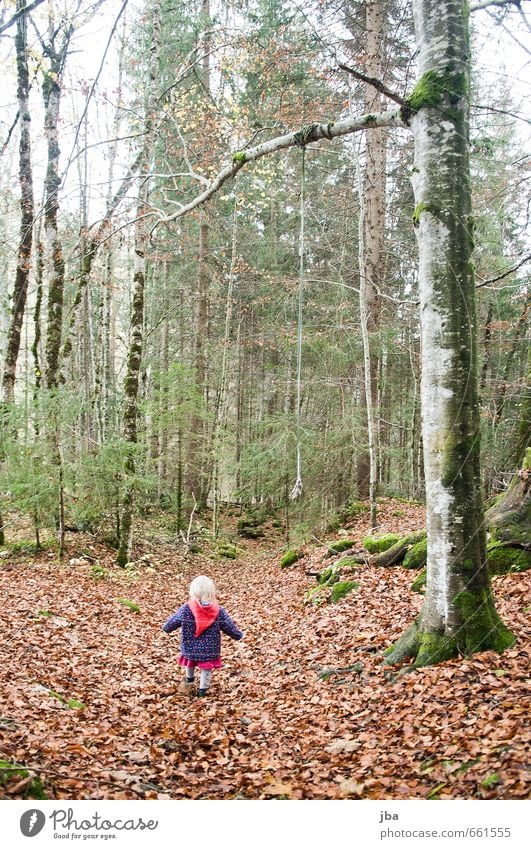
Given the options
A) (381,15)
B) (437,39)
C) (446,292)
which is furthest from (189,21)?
(446,292)

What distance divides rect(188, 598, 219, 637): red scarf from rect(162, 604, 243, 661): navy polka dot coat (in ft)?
0.15

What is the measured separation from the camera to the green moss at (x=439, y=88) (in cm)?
444

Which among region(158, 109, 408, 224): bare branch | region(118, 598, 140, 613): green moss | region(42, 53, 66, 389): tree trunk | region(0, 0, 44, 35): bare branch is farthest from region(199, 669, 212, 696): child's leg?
region(42, 53, 66, 389): tree trunk

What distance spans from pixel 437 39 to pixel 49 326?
31.4 feet

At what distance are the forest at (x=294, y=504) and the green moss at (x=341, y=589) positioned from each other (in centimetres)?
24

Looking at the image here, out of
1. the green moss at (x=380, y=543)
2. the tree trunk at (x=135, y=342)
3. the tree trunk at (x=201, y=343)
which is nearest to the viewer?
the green moss at (x=380, y=543)

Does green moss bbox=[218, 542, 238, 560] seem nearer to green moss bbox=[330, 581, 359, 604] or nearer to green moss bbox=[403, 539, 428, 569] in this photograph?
green moss bbox=[330, 581, 359, 604]

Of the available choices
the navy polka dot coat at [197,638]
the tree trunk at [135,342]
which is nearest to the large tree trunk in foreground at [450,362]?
the navy polka dot coat at [197,638]

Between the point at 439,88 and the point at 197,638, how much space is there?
226 inches

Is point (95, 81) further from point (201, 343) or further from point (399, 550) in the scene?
point (201, 343)

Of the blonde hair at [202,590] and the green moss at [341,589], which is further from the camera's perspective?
the green moss at [341,589]

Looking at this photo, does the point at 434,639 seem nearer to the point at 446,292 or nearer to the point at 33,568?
the point at 446,292

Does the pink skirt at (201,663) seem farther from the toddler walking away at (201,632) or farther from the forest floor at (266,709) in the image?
the forest floor at (266,709)
